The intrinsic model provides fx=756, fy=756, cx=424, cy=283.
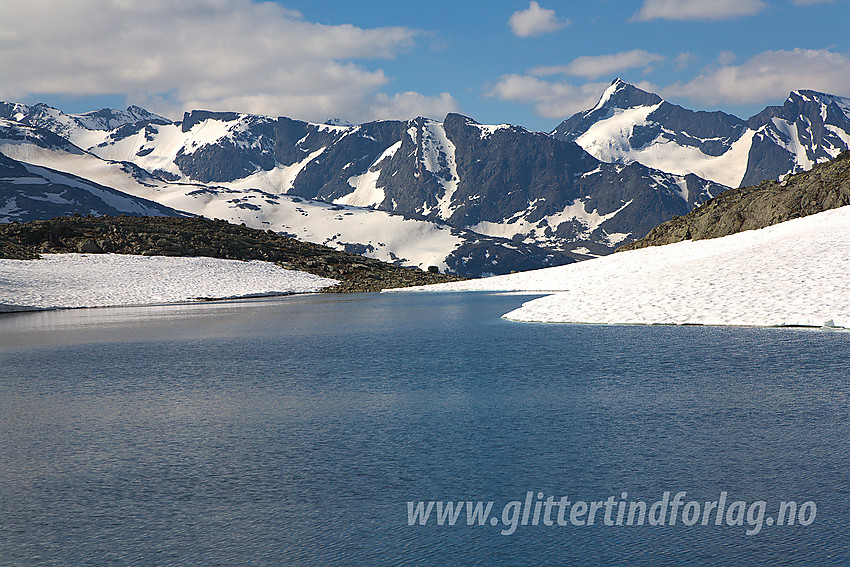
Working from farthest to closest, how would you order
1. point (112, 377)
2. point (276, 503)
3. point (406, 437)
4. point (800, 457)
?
point (112, 377) < point (406, 437) < point (800, 457) < point (276, 503)

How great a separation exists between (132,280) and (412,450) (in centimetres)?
7101

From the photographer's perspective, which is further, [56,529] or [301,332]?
[301,332]

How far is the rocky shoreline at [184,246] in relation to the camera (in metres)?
93.6

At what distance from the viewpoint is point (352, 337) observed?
34.2 meters

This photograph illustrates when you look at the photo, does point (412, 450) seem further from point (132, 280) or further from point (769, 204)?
point (769, 204)

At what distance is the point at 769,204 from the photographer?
84.8 meters

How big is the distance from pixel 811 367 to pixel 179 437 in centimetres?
1683

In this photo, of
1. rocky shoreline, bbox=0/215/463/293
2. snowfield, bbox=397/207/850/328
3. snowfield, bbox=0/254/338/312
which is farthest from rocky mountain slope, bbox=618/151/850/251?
snowfield, bbox=0/254/338/312

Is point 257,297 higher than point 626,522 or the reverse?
higher

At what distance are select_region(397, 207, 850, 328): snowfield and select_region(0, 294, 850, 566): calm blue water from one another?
19.6 ft

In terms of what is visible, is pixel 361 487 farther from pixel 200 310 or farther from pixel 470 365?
pixel 200 310

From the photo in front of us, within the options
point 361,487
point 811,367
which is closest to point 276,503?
point 361,487

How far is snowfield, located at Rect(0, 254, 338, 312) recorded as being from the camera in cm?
6800

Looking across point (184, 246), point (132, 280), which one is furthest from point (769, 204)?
point (184, 246)
